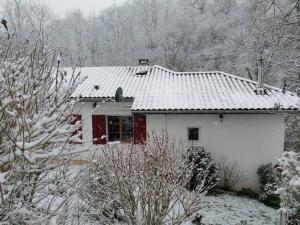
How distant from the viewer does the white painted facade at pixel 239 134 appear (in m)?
12.3

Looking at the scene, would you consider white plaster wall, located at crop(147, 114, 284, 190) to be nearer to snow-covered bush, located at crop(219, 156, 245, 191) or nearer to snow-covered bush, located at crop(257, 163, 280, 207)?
snow-covered bush, located at crop(219, 156, 245, 191)

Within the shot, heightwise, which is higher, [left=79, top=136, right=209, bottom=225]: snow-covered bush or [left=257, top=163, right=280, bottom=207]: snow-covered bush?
[left=79, top=136, right=209, bottom=225]: snow-covered bush

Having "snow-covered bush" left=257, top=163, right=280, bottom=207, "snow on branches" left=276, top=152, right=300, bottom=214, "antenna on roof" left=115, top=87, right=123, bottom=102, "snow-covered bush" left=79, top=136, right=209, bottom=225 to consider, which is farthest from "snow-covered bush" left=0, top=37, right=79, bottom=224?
"antenna on roof" left=115, top=87, right=123, bottom=102

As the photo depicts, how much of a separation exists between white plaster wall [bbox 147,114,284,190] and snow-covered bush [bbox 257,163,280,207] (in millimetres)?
533

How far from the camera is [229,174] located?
1232 cm

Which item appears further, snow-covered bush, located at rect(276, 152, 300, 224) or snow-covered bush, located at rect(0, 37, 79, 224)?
snow-covered bush, located at rect(276, 152, 300, 224)

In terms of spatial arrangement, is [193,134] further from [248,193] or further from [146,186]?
[146,186]

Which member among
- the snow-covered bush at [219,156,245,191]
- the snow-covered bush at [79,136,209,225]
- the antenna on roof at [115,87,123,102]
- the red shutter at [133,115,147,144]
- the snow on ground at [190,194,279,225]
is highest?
the antenna on roof at [115,87,123,102]

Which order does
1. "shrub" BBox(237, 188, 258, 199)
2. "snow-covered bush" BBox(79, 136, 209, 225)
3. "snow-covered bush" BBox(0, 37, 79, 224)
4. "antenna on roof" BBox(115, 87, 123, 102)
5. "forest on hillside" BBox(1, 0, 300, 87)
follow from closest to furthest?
1. "snow-covered bush" BBox(0, 37, 79, 224)
2. "snow-covered bush" BBox(79, 136, 209, 225)
3. "shrub" BBox(237, 188, 258, 199)
4. "antenna on roof" BBox(115, 87, 123, 102)
5. "forest on hillside" BBox(1, 0, 300, 87)

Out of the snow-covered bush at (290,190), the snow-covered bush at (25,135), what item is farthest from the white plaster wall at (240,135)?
the snow-covered bush at (25,135)

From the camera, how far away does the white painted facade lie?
40.4ft

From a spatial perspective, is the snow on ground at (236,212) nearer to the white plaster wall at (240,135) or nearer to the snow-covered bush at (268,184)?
the snow-covered bush at (268,184)

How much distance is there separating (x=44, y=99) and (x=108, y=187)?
324 centimetres

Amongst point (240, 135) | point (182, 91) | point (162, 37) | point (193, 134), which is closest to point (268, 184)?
point (240, 135)
